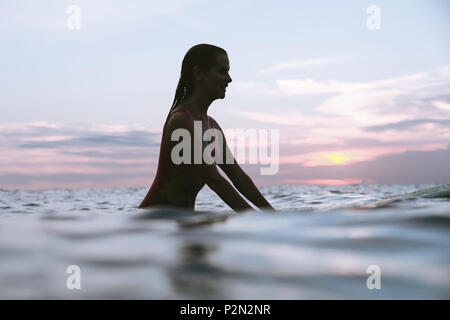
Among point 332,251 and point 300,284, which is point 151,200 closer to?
point 332,251

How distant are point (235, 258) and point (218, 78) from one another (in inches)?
103

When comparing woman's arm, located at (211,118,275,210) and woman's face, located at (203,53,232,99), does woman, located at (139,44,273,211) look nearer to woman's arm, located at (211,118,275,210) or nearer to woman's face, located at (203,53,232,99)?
woman's face, located at (203,53,232,99)

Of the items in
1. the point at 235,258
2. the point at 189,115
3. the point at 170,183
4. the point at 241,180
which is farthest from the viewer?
the point at 241,180

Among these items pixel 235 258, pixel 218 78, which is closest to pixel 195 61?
pixel 218 78

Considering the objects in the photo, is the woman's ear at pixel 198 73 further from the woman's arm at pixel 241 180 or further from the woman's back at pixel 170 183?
the woman's arm at pixel 241 180

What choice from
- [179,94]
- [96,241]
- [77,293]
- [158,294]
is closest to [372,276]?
[158,294]

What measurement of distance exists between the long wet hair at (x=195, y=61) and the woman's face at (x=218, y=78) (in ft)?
0.14

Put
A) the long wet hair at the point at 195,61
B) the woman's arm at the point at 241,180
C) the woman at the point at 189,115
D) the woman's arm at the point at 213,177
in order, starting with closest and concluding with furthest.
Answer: the woman's arm at the point at 213,177, the woman at the point at 189,115, the long wet hair at the point at 195,61, the woman's arm at the point at 241,180

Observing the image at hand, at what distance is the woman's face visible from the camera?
173 inches

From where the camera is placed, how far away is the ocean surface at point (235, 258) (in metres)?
1.74

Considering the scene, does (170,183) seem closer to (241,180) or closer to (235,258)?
(241,180)

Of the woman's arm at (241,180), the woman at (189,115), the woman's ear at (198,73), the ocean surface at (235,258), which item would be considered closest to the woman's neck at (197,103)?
the woman at (189,115)

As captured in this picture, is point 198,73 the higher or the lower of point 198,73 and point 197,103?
the higher

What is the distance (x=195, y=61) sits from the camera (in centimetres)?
440
